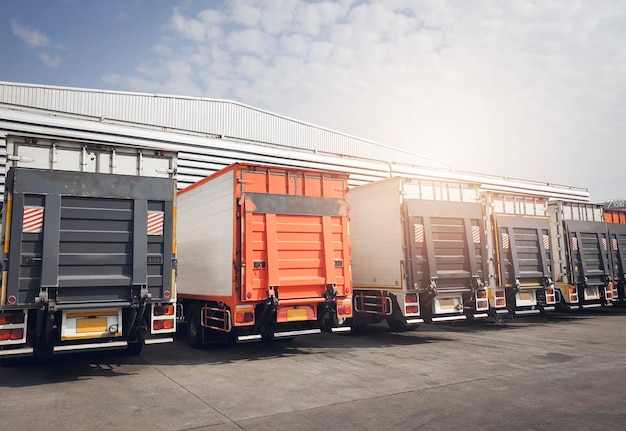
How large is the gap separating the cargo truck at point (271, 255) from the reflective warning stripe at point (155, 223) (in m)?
1.37

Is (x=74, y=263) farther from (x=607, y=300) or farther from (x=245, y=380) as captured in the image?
(x=607, y=300)

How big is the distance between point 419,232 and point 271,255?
3680 millimetres

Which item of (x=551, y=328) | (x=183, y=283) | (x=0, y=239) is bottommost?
(x=551, y=328)

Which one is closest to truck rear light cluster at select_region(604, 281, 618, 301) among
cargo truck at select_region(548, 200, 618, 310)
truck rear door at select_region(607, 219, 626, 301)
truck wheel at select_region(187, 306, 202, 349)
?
cargo truck at select_region(548, 200, 618, 310)

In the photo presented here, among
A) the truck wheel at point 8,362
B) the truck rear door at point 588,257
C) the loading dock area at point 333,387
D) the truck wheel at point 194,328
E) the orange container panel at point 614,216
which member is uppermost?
the orange container panel at point 614,216

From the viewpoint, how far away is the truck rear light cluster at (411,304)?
9.71 m

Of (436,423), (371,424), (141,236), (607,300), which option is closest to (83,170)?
(141,236)

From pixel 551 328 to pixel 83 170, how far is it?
38.2 feet

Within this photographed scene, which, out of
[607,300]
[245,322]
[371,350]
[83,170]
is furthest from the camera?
[607,300]

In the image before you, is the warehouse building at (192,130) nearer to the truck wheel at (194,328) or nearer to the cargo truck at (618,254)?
the cargo truck at (618,254)

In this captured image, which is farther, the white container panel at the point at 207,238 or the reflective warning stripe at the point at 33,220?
the white container panel at the point at 207,238

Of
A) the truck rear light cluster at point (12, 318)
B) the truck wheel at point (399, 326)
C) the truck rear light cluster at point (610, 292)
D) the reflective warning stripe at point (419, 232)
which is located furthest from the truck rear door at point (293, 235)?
the truck rear light cluster at point (610, 292)

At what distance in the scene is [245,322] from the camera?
26.1 ft

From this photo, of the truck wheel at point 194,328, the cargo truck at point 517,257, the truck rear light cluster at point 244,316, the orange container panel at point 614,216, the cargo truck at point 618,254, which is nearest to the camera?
the truck rear light cluster at point 244,316
